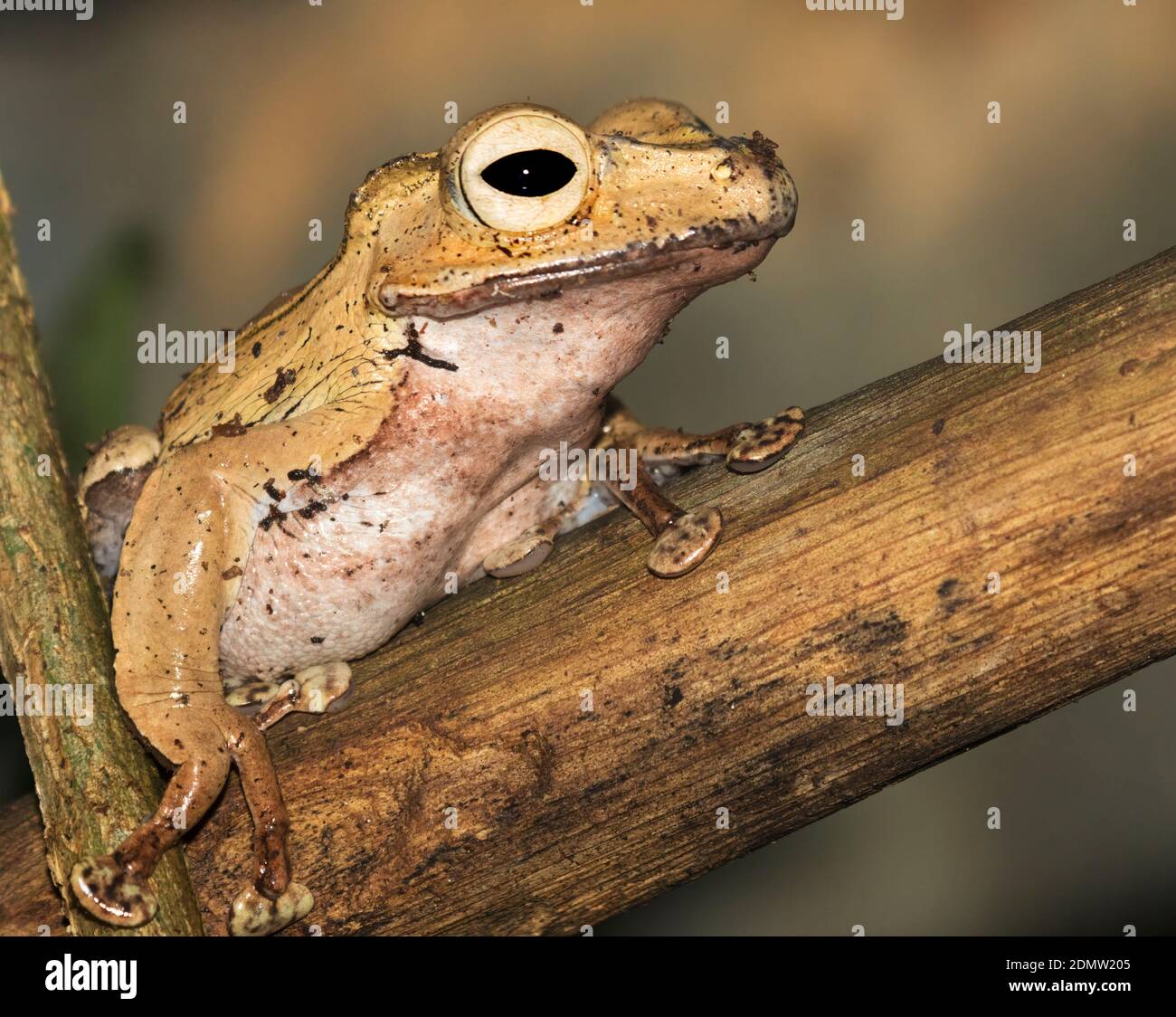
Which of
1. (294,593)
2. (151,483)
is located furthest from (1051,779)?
(151,483)

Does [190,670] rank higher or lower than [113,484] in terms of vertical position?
lower

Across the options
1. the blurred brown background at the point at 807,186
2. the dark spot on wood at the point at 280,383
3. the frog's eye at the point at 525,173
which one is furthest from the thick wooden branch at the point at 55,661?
the blurred brown background at the point at 807,186

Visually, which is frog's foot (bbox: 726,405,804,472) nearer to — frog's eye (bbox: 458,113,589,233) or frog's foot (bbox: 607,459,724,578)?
frog's foot (bbox: 607,459,724,578)

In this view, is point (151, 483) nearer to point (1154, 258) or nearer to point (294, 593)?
point (294, 593)

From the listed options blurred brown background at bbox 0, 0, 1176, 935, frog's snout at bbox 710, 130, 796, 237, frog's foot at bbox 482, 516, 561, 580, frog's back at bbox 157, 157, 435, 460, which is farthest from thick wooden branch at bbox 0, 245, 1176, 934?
blurred brown background at bbox 0, 0, 1176, 935

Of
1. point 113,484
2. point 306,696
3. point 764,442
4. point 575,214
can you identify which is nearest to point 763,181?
point 575,214

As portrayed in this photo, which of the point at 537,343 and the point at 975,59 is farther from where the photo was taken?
the point at 975,59

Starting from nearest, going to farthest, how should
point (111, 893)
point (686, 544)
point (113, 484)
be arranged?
point (111, 893)
point (686, 544)
point (113, 484)

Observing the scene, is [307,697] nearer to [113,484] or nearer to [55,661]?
[55,661]
